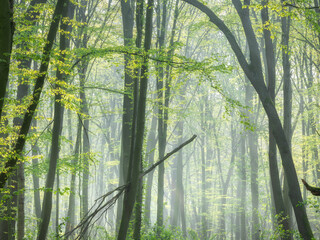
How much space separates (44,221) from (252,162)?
42.3 feet

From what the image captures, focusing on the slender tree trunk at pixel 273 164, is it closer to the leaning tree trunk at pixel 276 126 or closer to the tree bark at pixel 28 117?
the leaning tree trunk at pixel 276 126

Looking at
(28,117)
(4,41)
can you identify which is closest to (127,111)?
(28,117)

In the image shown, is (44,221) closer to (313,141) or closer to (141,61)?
(141,61)

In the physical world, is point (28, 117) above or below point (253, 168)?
above

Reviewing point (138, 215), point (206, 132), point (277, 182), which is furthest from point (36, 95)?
point (206, 132)

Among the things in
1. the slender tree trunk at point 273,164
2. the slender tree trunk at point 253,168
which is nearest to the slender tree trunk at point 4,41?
the slender tree trunk at point 273,164

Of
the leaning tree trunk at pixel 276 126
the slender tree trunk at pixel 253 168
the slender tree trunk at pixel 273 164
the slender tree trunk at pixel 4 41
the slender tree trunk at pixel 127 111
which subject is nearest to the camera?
the slender tree trunk at pixel 4 41

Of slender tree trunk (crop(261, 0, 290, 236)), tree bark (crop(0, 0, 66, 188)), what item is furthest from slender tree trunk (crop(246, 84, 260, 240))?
tree bark (crop(0, 0, 66, 188))

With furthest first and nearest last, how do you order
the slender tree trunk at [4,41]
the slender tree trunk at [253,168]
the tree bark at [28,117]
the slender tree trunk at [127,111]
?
the slender tree trunk at [253,168]
the slender tree trunk at [127,111]
the tree bark at [28,117]
the slender tree trunk at [4,41]

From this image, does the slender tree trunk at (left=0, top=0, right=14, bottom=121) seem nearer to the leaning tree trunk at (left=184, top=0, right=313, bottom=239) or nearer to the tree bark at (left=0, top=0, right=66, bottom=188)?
the tree bark at (left=0, top=0, right=66, bottom=188)

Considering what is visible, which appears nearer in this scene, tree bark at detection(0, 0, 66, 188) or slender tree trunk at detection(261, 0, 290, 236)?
tree bark at detection(0, 0, 66, 188)

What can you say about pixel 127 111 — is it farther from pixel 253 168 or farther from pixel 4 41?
pixel 253 168

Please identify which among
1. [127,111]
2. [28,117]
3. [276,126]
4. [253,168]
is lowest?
[253,168]

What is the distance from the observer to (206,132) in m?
22.5
